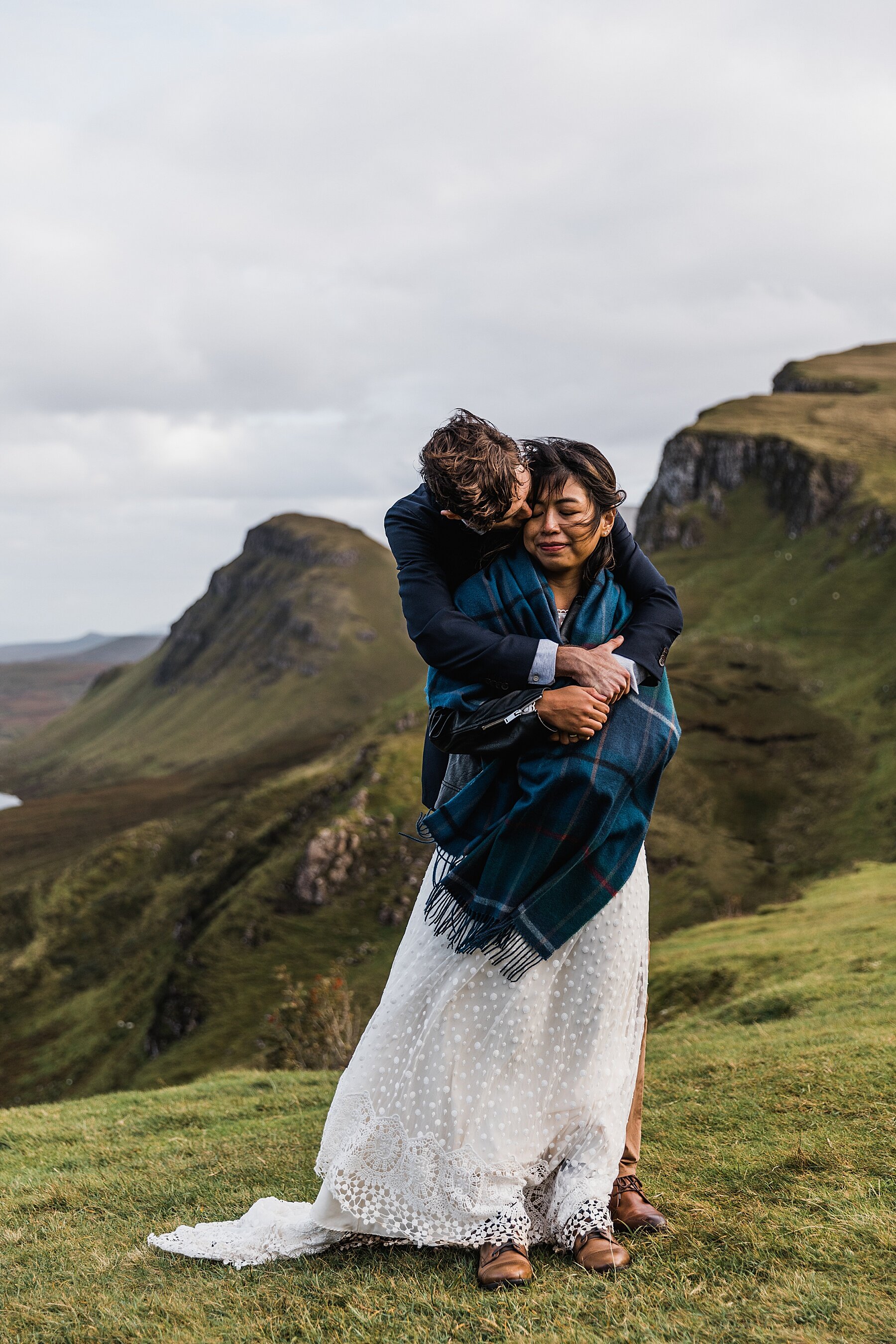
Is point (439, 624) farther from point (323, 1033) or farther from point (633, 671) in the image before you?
point (323, 1033)

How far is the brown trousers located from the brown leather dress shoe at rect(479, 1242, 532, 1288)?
742 millimetres

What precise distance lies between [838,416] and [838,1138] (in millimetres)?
121911

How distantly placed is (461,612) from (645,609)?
97 centimetres

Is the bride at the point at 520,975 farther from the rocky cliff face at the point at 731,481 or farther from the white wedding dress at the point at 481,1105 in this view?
the rocky cliff face at the point at 731,481

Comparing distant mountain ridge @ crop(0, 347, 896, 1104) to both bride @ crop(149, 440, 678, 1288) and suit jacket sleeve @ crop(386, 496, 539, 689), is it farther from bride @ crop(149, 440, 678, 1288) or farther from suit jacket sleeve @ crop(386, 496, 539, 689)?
suit jacket sleeve @ crop(386, 496, 539, 689)

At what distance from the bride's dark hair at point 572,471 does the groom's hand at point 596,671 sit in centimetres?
63

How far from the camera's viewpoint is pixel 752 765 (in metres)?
57.6

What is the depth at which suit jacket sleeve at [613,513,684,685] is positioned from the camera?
14.6 feet

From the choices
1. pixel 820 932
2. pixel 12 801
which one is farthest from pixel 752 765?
pixel 12 801

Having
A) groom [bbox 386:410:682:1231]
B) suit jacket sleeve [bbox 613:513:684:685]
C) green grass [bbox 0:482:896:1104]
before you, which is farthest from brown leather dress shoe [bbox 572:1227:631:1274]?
green grass [bbox 0:482:896:1104]

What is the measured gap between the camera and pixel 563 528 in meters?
4.43

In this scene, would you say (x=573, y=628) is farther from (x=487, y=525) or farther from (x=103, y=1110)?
(x=103, y=1110)

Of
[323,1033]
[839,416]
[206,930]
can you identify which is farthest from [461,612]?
[839,416]

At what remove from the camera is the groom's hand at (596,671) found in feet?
13.9
